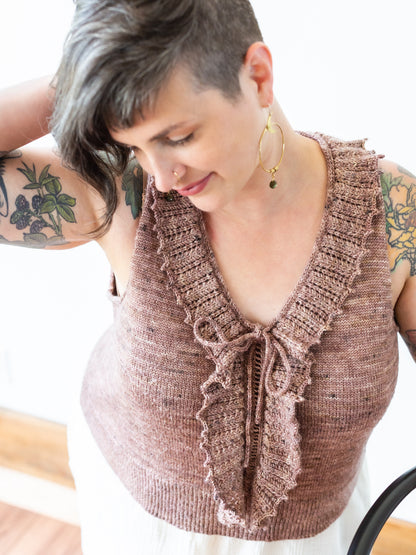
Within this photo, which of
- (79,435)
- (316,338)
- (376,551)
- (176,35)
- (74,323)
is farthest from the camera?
(74,323)

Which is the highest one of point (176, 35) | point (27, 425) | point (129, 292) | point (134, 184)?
point (176, 35)

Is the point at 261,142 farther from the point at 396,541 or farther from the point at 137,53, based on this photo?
the point at 396,541

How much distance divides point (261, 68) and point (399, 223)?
13.8 inches

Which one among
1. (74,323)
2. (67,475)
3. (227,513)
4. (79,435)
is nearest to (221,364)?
(227,513)

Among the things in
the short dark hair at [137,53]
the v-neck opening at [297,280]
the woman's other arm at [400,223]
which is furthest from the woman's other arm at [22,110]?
the woman's other arm at [400,223]

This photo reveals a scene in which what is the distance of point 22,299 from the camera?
1.87m

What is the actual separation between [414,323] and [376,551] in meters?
0.96

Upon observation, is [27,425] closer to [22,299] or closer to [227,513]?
[22,299]

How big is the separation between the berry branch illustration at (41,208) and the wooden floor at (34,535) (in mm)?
1360

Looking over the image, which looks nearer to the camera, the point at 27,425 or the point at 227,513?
the point at 227,513

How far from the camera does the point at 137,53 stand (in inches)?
26.3

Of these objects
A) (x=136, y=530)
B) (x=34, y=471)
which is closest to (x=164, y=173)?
(x=136, y=530)

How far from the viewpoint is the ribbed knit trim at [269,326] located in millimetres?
921

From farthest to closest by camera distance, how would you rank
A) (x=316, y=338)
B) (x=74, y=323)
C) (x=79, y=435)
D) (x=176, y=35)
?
(x=74, y=323), (x=79, y=435), (x=316, y=338), (x=176, y=35)
